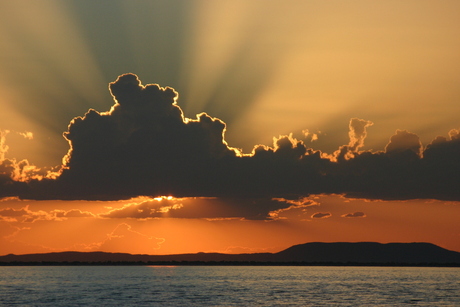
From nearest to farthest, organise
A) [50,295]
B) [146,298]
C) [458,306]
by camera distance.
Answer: [458,306] < [146,298] < [50,295]

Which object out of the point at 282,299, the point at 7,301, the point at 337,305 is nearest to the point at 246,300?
the point at 282,299

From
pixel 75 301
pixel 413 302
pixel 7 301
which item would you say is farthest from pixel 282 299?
pixel 7 301

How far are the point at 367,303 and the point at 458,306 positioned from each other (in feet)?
60.5

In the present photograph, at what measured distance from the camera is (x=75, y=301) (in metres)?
160

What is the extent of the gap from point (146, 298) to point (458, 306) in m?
69.9

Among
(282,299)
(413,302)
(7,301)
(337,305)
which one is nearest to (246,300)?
(282,299)

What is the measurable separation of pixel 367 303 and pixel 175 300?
139 ft

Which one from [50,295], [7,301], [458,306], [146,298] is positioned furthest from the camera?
[50,295]

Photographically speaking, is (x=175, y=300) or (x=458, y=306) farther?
(x=175, y=300)

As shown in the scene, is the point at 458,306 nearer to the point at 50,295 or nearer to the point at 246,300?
the point at 246,300

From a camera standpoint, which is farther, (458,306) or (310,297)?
(310,297)

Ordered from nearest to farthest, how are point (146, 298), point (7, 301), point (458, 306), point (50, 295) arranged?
point (458, 306), point (7, 301), point (146, 298), point (50, 295)

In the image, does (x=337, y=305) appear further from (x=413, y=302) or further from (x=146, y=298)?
(x=146, y=298)

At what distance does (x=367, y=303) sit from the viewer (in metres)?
153
